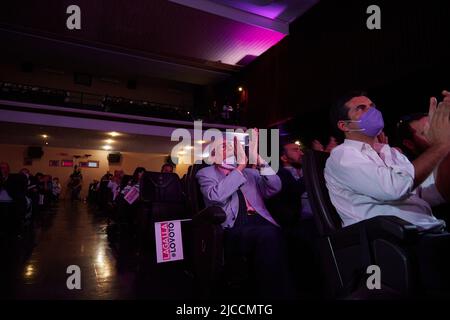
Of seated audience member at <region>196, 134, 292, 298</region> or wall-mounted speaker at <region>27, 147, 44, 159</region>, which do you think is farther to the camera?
wall-mounted speaker at <region>27, 147, 44, 159</region>

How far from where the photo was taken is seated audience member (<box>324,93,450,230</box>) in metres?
1.11

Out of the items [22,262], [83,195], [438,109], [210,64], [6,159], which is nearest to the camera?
[438,109]

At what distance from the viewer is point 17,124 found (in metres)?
10.2

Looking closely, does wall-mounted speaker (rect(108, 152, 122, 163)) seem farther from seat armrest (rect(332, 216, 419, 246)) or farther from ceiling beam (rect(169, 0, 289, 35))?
seat armrest (rect(332, 216, 419, 246))

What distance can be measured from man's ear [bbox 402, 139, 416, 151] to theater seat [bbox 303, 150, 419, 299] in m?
0.65

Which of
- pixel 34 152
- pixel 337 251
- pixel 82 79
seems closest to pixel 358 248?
pixel 337 251

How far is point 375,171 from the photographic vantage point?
1.14 metres

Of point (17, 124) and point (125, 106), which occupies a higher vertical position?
point (125, 106)

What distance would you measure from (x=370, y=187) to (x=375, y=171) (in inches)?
2.5

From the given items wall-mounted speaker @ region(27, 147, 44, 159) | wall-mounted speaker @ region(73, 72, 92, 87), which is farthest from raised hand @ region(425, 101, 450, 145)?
wall-mounted speaker @ region(27, 147, 44, 159)

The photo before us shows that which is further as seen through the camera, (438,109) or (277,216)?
(277,216)
